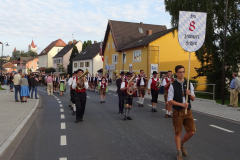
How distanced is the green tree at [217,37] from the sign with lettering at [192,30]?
11.5 m

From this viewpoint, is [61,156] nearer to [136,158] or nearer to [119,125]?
[136,158]

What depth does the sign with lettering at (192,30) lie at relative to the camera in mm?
8211

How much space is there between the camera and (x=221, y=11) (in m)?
20.2

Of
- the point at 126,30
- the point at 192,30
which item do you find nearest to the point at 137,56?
the point at 126,30

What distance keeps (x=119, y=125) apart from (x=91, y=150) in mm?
3183

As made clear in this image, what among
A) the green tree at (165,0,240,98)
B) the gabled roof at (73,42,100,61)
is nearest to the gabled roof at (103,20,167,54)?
the gabled roof at (73,42,100,61)

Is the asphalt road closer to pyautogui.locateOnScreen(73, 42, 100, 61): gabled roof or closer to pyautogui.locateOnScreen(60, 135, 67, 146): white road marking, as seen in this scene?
pyautogui.locateOnScreen(60, 135, 67, 146): white road marking

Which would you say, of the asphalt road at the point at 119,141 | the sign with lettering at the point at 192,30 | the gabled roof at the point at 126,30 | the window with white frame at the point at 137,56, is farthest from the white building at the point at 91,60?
the sign with lettering at the point at 192,30

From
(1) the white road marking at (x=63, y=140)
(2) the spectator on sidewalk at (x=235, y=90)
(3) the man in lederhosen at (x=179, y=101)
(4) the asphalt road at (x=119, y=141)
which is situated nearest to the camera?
(3) the man in lederhosen at (x=179, y=101)

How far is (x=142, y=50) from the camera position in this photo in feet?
120

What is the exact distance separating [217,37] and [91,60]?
4164 cm

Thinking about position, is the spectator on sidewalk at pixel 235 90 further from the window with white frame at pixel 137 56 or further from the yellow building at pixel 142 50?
the window with white frame at pixel 137 56

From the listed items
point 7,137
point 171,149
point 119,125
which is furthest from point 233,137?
point 7,137

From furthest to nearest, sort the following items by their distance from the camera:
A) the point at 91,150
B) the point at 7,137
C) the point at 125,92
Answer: the point at 125,92 → the point at 7,137 → the point at 91,150
